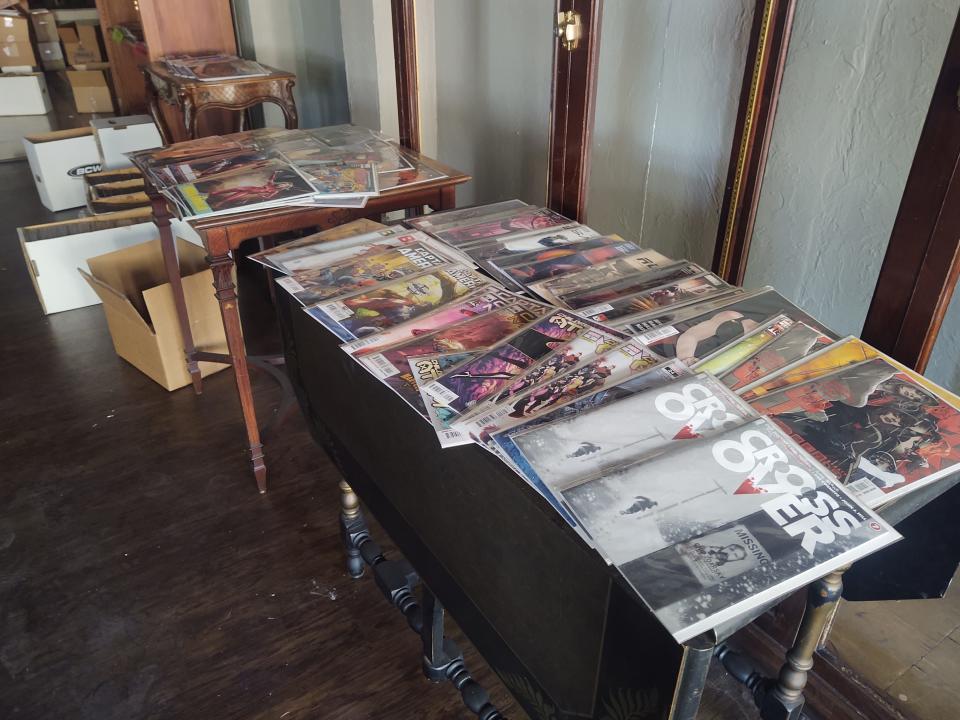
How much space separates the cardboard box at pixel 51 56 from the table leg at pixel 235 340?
22.5 feet

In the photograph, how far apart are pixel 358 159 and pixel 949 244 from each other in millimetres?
1309

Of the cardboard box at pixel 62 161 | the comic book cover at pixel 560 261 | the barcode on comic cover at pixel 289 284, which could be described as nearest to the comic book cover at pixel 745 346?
the comic book cover at pixel 560 261

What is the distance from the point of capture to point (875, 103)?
4.49 feet

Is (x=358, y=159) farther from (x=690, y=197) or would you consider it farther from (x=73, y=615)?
(x=73, y=615)

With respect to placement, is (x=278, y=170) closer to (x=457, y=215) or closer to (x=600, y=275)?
(x=457, y=215)

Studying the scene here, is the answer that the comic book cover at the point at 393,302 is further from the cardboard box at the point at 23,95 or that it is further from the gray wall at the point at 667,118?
the cardboard box at the point at 23,95

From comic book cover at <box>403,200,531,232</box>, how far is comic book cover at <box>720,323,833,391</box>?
706 millimetres

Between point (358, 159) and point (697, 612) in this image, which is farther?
point (358, 159)

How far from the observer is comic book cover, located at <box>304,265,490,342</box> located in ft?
3.59

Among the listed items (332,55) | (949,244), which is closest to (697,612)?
(949,244)

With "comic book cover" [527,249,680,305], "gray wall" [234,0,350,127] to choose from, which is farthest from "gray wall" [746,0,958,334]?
"gray wall" [234,0,350,127]

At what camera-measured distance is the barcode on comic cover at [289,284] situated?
120 cm

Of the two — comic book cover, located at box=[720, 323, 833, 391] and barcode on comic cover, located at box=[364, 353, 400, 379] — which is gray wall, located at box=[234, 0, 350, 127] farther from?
comic book cover, located at box=[720, 323, 833, 391]

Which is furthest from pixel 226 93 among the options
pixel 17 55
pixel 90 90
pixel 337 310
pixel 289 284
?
pixel 17 55
